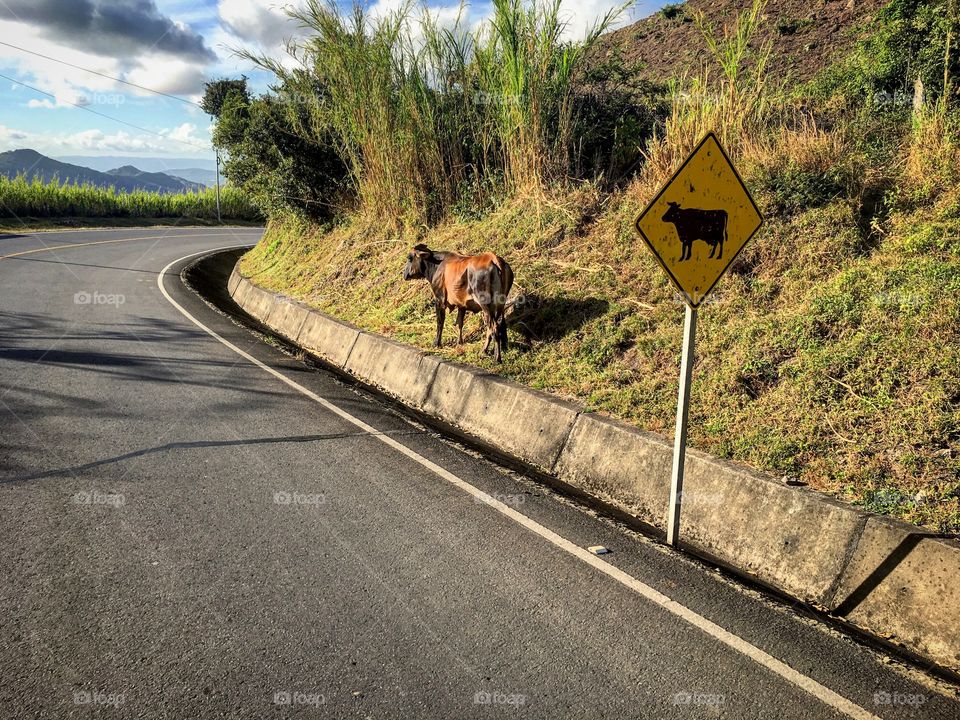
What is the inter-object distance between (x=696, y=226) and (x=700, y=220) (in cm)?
4

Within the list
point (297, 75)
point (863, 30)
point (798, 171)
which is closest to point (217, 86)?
point (297, 75)

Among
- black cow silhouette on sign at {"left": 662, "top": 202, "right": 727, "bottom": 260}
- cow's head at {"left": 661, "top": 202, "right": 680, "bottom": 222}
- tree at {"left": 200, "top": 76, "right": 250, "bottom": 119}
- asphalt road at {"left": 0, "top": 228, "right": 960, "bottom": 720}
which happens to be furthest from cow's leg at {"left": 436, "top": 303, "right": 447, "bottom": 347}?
tree at {"left": 200, "top": 76, "right": 250, "bottom": 119}

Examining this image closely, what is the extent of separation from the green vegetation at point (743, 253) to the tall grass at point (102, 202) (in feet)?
57.9

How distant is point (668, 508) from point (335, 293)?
30.1 feet

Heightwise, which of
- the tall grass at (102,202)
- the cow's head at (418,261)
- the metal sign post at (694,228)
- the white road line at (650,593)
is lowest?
the white road line at (650,593)

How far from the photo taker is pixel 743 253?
7.55 meters

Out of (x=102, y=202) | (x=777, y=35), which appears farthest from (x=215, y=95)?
(x=777, y=35)

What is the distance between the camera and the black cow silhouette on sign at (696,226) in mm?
4328

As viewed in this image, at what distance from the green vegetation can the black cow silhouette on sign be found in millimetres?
1581

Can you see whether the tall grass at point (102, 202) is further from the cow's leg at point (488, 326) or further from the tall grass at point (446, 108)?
the cow's leg at point (488, 326)

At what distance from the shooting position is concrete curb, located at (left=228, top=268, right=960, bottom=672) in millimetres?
3598

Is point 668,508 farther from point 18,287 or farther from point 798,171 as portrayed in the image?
point 18,287

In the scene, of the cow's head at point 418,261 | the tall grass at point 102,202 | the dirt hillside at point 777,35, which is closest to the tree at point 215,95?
the tall grass at point 102,202

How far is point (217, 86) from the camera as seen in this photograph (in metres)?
41.2
